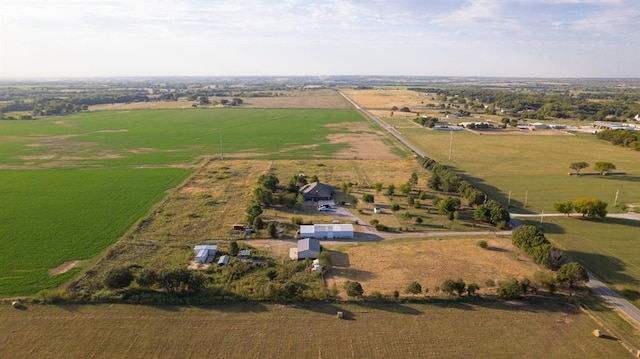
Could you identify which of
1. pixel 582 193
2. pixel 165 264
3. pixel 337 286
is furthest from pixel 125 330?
pixel 582 193

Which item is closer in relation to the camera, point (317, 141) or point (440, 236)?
point (440, 236)

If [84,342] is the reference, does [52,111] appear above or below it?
above

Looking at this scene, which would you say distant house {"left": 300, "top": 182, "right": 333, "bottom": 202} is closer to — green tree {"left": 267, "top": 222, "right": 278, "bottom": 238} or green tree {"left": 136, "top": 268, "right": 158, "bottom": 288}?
green tree {"left": 267, "top": 222, "right": 278, "bottom": 238}

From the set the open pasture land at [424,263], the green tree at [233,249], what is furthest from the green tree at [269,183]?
the open pasture land at [424,263]

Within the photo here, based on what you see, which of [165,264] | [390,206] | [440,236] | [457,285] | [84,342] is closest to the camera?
[84,342]

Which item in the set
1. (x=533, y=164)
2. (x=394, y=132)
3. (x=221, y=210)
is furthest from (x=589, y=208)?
(x=394, y=132)

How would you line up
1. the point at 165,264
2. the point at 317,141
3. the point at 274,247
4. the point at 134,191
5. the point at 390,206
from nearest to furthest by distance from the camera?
the point at 165,264 < the point at 274,247 < the point at 390,206 < the point at 134,191 < the point at 317,141

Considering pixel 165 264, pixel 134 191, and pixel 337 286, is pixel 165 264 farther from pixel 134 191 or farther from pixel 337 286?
pixel 134 191

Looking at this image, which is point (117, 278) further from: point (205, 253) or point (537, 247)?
point (537, 247)

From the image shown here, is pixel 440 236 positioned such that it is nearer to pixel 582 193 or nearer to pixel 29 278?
pixel 582 193
